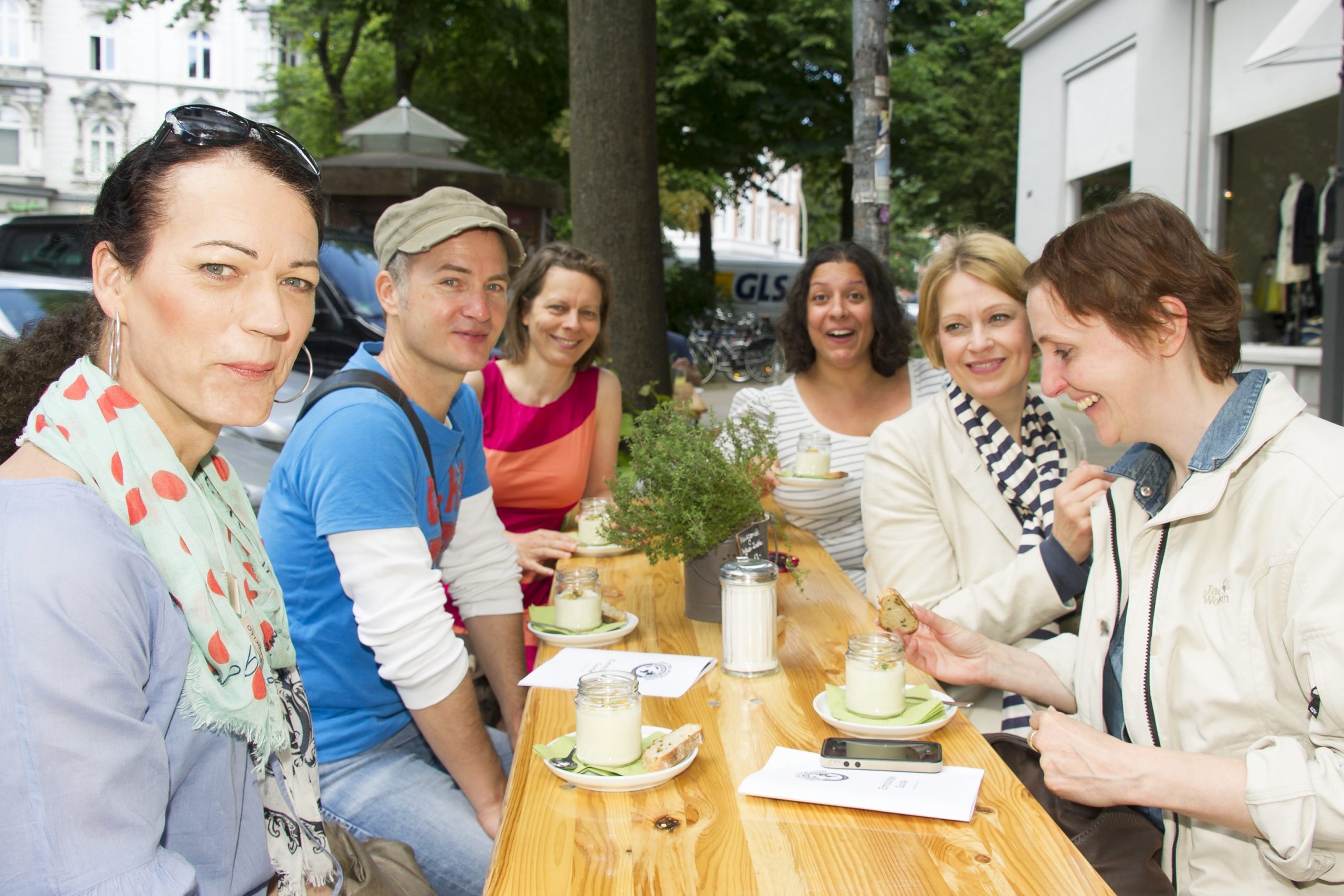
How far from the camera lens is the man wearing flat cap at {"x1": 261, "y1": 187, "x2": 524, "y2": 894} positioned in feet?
7.22

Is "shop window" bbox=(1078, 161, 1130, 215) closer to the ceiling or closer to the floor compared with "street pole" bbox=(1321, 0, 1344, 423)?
closer to the ceiling

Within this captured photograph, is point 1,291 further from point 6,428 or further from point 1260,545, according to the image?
point 1260,545

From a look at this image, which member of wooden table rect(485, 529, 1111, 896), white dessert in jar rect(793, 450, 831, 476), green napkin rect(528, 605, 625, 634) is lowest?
wooden table rect(485, 529, 1111, 896)

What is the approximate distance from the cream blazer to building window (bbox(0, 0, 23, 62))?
56.7 meters

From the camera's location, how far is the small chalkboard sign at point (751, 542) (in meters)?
2.48

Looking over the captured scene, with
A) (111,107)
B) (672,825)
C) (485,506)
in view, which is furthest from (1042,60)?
(111,107)

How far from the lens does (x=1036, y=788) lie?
2.12m

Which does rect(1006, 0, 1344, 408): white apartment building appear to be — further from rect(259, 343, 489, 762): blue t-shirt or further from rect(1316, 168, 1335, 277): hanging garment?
rect(259, 343, 489, 762): blue t-shirt

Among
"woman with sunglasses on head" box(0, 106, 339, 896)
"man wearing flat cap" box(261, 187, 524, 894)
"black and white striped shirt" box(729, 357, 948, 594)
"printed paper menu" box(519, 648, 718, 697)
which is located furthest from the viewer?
"black and white striped shirt" box(729, 357, 948, 594)

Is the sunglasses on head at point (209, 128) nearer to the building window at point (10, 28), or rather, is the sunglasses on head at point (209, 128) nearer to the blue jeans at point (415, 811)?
the blue jeans at point (415, 811)

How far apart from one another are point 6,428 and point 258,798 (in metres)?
0.68

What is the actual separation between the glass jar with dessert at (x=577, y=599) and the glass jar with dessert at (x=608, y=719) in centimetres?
73

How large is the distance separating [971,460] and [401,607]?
1689mm

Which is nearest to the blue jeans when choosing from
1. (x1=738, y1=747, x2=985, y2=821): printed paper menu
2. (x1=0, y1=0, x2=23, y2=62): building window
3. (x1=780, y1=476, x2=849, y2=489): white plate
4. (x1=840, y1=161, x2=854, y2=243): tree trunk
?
(x1=738, y1=747, x2=985, y2=821): printed paper menu
